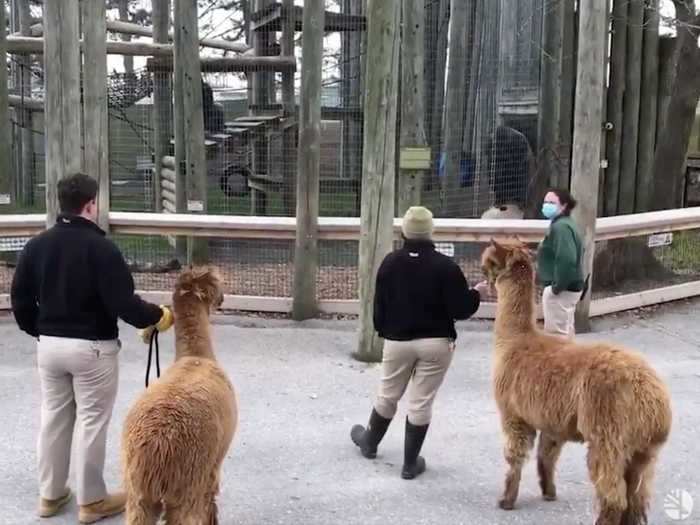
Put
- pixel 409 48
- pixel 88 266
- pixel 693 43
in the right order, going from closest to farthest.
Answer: pixel 88 266, pixel 409 48, pixel 693 43

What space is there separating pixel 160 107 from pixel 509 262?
9665mm

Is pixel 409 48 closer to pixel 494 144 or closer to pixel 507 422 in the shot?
pixel 494 144

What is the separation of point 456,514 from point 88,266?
229cm

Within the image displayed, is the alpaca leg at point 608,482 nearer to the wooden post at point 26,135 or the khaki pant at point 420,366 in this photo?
the khaki pant at point 420,366

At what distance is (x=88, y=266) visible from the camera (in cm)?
416

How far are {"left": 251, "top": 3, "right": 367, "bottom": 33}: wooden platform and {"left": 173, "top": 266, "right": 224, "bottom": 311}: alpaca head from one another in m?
9.50

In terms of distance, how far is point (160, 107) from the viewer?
1319cm

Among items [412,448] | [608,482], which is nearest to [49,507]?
[412,448]

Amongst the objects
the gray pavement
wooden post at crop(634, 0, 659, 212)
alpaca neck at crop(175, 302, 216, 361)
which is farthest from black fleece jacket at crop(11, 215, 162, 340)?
wooden post at crop(634, 0, 659, 212)

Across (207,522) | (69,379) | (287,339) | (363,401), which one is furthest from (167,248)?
(207,522)

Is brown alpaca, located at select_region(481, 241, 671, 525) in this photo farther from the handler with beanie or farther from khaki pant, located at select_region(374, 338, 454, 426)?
khaki pant, located at select_region(374, 338, 454, 426)

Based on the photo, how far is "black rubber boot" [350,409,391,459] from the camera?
5.21 m

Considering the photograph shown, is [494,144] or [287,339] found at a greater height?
[494,144]

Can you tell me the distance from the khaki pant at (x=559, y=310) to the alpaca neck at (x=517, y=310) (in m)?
1.96
